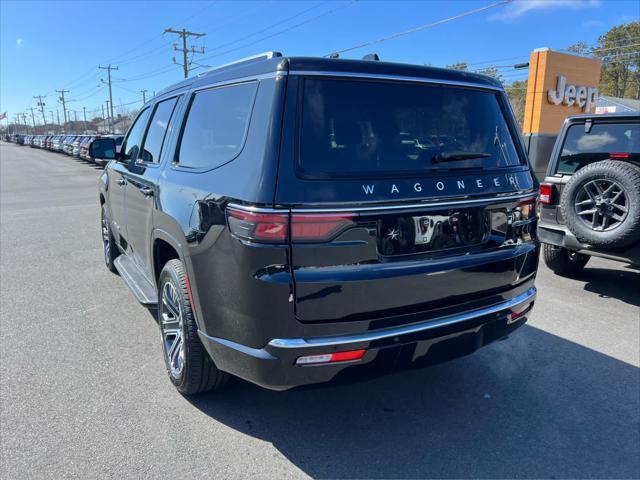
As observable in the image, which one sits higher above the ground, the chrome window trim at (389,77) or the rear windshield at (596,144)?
the chrome window trim at (389,77)

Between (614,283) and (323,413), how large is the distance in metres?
4.53

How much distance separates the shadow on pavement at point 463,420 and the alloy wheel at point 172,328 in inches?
10.6

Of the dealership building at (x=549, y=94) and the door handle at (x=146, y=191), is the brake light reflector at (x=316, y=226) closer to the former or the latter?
the door handle at (x=146, y=191)

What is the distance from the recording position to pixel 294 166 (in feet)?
7.24

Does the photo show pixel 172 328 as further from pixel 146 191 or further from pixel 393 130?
pixel 393 130

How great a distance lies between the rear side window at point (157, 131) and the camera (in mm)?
3679

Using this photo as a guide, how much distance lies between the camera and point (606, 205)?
15.8 feet

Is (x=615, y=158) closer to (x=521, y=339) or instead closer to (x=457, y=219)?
(x=521, y=339)

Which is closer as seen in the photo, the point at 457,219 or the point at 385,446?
the point at 457,219

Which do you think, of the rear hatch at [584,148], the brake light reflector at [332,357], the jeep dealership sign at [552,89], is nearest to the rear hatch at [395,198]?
the brake light reflector at [332,357]

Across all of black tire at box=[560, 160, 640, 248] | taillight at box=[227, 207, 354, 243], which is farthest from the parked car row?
taillight at box=[227, 207, 354, 243]

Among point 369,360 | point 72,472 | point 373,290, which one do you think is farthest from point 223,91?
point 72,472

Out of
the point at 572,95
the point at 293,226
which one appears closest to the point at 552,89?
the point at 572,95

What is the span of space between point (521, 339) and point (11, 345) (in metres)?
4.25
